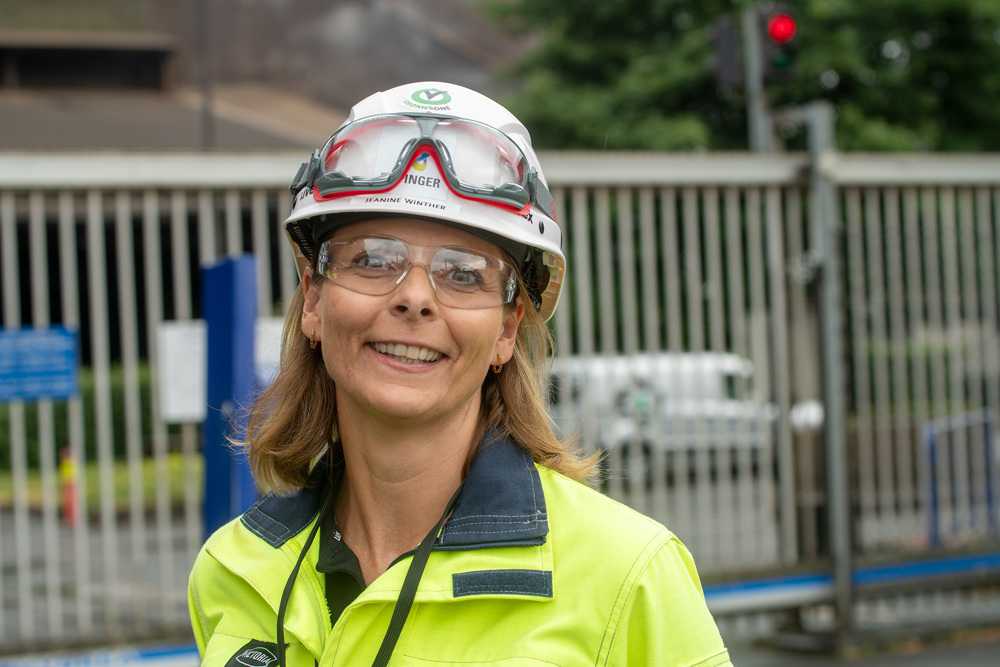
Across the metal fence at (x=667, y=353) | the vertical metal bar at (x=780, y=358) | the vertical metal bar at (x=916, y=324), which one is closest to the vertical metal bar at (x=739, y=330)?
the metal fence at (x=667, y=353)

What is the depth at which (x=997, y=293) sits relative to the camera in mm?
6020

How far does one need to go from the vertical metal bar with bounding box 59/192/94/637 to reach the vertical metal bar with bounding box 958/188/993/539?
487 centimetres

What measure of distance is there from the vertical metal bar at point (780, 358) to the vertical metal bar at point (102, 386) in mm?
3437

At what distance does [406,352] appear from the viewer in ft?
5.67

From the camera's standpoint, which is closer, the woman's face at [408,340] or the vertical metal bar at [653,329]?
the woman's face at [408,340]

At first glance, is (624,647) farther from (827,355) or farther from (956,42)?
(956,42)

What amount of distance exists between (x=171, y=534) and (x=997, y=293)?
4813 millimetres

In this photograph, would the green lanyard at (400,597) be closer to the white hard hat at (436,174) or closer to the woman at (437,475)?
the woman at (437,475)

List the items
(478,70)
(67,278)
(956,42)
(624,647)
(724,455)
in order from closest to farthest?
(624,647) < (67,278) < (724,455) < (956,42) < (478,70)

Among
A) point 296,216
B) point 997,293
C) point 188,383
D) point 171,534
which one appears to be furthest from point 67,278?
point 997,293

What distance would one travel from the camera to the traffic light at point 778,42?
19.9 feet

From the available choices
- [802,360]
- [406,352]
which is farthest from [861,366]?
[406,352]

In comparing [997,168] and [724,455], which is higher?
[997,168]

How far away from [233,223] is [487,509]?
3.60m
